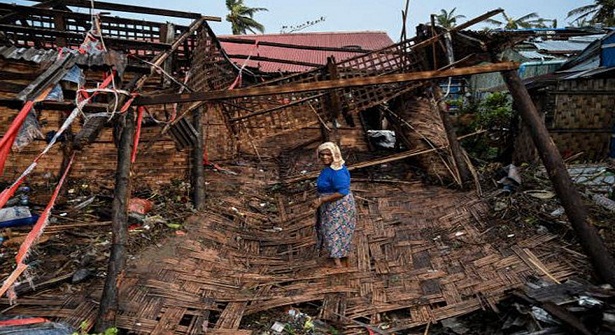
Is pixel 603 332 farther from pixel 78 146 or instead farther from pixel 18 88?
pixel 18 88

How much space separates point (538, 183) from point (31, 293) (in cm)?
659

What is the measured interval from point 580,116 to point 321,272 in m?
7.15

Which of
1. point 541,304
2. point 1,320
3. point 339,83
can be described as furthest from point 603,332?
point 1,320

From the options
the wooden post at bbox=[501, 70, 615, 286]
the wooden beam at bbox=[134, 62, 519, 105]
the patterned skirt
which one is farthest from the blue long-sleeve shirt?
the wooden post at bbox=[501, 70, 615, 286]

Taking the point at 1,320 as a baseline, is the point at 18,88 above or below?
above

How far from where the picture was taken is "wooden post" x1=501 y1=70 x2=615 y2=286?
3242mm

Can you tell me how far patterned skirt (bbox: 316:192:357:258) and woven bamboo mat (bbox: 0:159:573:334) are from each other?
0.26 meters

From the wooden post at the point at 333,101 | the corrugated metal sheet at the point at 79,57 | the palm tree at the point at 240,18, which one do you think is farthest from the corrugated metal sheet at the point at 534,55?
the palm tree at the point at 240,18

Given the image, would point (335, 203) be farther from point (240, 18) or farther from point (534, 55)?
point (240, 18)

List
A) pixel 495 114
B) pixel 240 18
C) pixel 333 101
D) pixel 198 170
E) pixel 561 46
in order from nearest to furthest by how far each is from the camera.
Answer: pixel 198 170 < pixel 333 101 < pixel 495 114 < pixel 561 46 < pixel 240 18

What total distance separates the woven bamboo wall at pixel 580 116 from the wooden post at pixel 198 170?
661cm

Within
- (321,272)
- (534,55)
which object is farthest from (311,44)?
(321,272)

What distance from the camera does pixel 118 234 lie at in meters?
3.15

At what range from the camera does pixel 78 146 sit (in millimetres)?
3035
